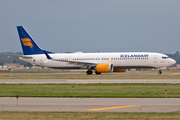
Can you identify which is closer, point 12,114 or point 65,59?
point 12,114

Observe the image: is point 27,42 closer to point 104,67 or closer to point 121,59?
point 104,67

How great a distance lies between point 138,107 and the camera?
16.2 metres

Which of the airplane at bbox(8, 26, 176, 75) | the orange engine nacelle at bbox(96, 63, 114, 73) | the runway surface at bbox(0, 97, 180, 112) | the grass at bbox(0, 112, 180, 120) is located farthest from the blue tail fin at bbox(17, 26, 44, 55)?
the grass at bbox(0, 112, 180, 120)

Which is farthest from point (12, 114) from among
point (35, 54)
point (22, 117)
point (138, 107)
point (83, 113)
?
point (35, 54)

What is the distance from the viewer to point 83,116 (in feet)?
44.3

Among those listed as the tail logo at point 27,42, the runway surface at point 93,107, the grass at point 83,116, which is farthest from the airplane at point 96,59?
the grass at point 83,116

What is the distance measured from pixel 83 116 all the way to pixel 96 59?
43.5m

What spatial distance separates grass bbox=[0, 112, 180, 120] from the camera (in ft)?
42.9

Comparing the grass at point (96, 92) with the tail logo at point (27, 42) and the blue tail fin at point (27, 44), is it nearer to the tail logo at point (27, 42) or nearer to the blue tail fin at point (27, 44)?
the blue tail fin at point (27, 44)

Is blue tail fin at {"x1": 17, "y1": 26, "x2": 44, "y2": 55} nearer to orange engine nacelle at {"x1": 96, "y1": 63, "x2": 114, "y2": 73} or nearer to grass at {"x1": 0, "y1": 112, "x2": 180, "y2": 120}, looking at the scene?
orange engine nacelle at {"x1": 96, "y1": 63, "x2": 114, "y2": 73}

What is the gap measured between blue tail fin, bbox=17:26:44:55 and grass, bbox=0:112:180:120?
48.0 meters

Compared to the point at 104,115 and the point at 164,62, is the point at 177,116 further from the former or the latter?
the point at 164,62

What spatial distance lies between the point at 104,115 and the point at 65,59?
45.8 metres

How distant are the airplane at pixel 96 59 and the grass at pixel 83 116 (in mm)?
38291
